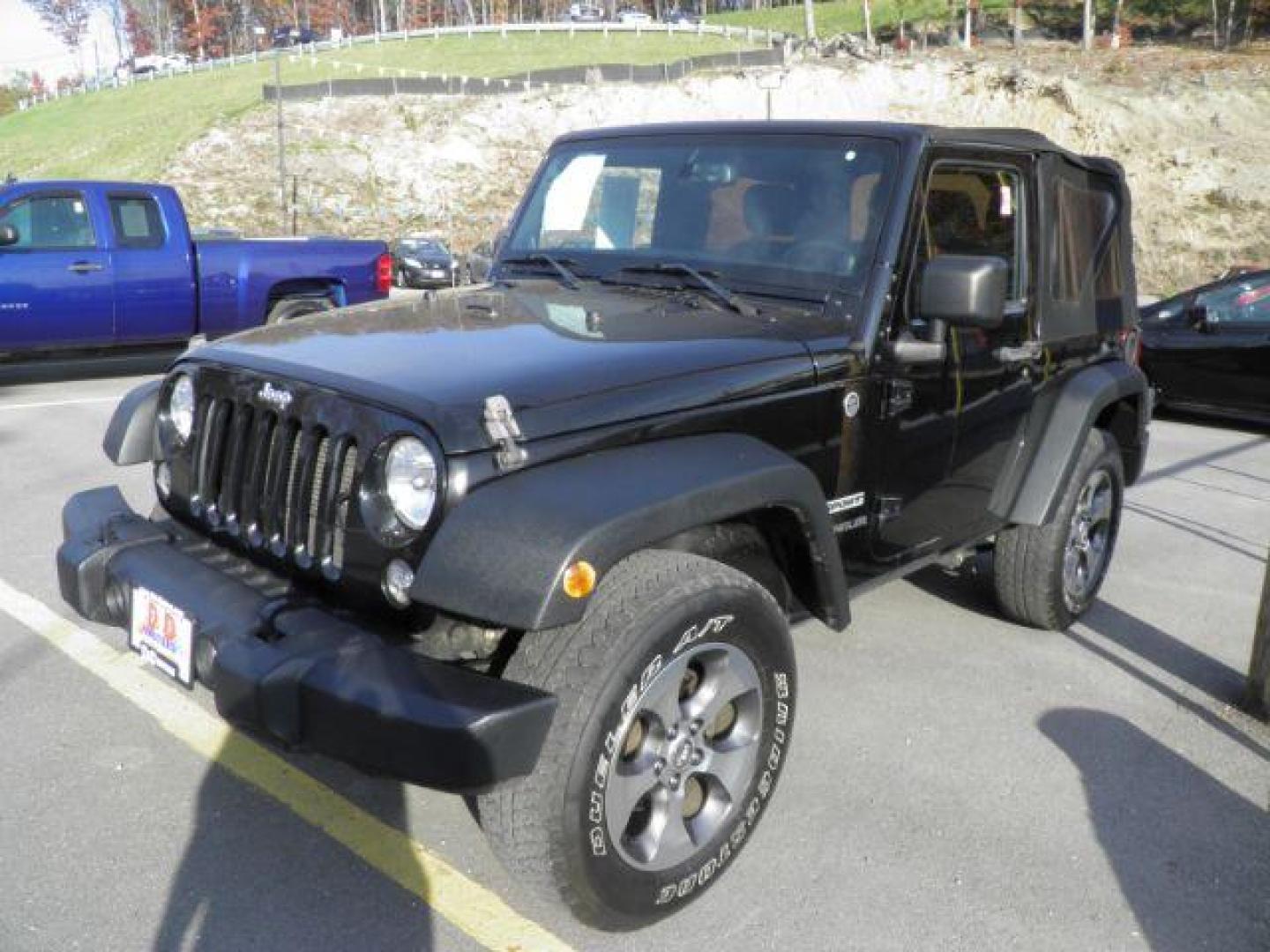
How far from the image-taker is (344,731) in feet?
7.98

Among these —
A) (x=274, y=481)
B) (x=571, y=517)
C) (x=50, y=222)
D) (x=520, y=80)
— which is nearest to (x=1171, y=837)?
(x=571, y=517)

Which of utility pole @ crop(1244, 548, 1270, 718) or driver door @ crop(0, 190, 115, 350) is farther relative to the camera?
driver door @ crop(0, 190, 115, 350)

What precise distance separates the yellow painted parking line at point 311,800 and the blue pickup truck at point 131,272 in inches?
261

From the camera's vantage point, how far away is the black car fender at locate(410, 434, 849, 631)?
244 cm

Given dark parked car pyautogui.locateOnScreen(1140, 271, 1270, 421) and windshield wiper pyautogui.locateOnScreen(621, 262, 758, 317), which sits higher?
windshield wiper pyautogui.locateOnScreen(621, 262, 758, 317)

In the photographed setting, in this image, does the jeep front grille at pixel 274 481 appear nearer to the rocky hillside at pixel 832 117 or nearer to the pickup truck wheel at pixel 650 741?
the pickup truck wheel at pixel 650 741

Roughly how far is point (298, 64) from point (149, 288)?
49.6 m

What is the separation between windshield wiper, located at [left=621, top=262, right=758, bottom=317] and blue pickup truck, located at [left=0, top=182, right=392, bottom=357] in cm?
806

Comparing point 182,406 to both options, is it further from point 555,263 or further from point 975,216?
point 975,216

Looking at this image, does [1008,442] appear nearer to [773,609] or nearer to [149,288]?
[773,609]

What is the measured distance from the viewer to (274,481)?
118 inches

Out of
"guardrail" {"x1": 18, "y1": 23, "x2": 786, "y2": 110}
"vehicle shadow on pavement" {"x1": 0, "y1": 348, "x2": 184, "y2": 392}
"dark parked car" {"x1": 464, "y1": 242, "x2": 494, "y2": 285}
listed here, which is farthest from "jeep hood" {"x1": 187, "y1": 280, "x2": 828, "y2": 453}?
"guardrail" {"x1": 18, "y1": 23, "x2": 786, "y2": 110}

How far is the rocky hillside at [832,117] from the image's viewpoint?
102 ft

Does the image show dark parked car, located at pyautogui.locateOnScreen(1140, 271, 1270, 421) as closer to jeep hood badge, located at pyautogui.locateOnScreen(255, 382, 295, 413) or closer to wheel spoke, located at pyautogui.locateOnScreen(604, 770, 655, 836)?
wheel spoke, located at pyautogui.locateOnScreen(604, 770, 655, 836)
